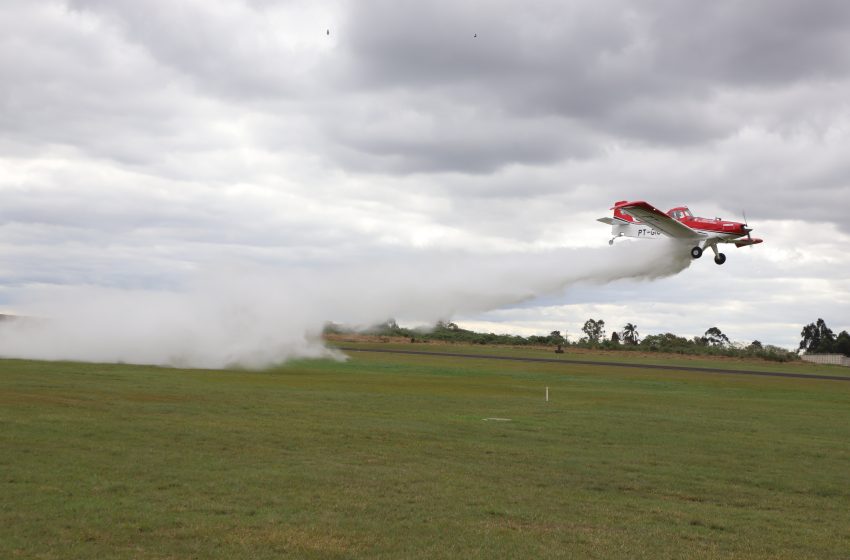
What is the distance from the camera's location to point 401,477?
22000 millimetres

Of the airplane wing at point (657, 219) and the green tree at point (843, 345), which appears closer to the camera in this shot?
the airplane wing at point (657, 219)

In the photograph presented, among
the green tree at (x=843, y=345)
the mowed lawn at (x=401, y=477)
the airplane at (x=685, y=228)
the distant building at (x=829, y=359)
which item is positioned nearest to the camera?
the mowed lawn at (x=401, y=477)

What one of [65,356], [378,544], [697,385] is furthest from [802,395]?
[65,356]

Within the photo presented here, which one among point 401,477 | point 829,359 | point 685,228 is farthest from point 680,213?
point 829,359

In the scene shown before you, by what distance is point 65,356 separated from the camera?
70.4m

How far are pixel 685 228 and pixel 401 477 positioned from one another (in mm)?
30553

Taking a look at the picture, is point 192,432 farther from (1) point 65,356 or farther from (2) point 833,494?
(1) point 65,356

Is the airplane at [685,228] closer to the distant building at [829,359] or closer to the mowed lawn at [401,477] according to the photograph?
the mowed lawn at [401,477]

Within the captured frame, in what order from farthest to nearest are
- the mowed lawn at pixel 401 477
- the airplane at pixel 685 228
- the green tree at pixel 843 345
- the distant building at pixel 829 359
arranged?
the green tree at pixel 843 345, the distant building at pixel 829 359, the airplane at pixel 685 228, the mowed lawn at pixel 401 477

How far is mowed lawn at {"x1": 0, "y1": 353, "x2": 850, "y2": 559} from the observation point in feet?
51.5

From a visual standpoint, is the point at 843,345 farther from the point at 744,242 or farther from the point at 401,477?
the point at 401,477

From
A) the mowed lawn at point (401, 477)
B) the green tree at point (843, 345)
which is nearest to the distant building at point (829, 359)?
the green tree at point (843, 345)

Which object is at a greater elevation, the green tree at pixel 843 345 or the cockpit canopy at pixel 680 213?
the cockpit canopy at pixel 680 213

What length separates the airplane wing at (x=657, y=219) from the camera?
1801 inches
